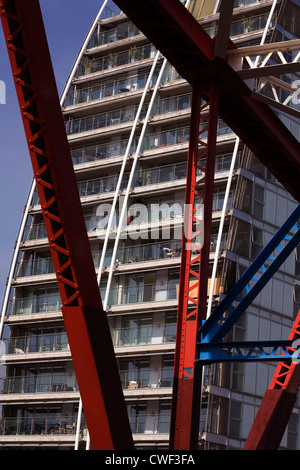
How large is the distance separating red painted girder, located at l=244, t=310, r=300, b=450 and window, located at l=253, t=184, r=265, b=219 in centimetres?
2888

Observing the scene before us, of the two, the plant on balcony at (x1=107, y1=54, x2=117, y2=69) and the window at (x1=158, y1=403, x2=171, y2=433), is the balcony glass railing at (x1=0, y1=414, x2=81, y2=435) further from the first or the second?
the plant on balcony at (x1=107, y1=54, x2=117, y2=69)

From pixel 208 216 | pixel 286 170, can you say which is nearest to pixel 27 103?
pixel 208 216

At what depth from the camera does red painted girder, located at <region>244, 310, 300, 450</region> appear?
21688mm

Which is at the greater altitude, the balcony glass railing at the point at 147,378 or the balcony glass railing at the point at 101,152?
the balcony glass railing at the point at 101,152

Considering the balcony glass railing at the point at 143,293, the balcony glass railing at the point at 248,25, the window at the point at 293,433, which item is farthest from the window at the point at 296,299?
the balcony glass railing at the point at 248,25

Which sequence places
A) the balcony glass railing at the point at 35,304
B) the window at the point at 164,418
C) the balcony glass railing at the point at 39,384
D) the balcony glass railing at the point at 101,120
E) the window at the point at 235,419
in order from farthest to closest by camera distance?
the balcony glass railing at the point at 101,120 → the balcony glass railing at the point at 35,304 → the balcony glass railing at the point at 39,384 → the window at the point at 164,418 → the window at the point at 235,419

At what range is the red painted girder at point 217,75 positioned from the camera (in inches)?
637

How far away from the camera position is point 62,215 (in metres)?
12.3

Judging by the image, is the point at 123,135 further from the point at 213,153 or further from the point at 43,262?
the point at 213,153

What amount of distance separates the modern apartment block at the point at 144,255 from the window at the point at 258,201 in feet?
0.20

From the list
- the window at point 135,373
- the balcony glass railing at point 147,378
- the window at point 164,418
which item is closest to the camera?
the window at point 164,418

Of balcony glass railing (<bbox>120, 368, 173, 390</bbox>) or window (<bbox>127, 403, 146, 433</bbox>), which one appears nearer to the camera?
window (<bbox>127, 403, 146, 433</bbox>)

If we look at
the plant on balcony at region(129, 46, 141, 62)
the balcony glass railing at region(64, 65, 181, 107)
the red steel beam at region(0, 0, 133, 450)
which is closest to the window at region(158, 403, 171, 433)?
the balcony glass railing at region(64, 65, 181, 107)

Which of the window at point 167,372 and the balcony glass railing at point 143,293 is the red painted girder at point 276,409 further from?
the balcony glass railing at point 143,293
